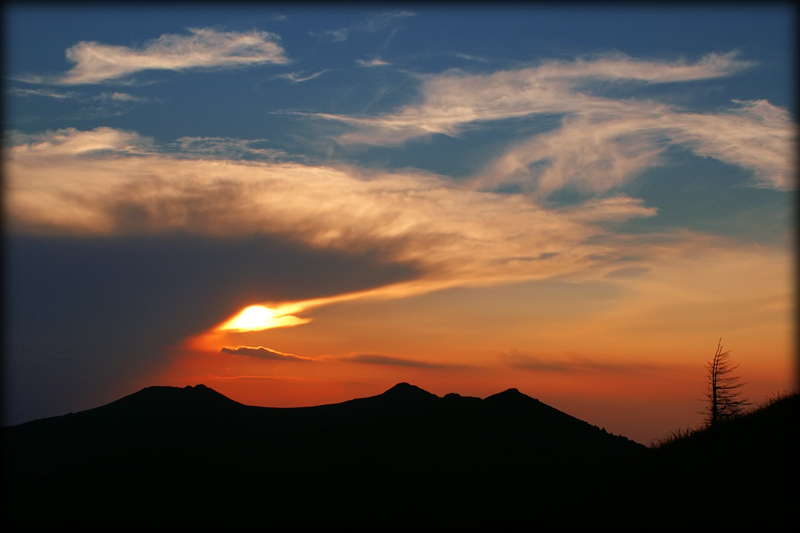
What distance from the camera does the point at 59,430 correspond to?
5800 cm

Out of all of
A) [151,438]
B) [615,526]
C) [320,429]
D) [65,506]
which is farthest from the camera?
[151,438]

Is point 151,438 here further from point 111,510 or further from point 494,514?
point 494,514

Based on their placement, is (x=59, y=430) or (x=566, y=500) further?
(x=59, y=430)

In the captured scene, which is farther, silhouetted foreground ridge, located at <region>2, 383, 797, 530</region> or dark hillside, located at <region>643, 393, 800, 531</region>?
silhouetted foreground ridge, located at <region>2, 383, 797, 530</region>

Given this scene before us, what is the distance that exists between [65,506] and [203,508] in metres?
9.31

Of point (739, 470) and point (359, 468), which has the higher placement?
point (739, 470)

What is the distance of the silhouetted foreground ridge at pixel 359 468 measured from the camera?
23.5 meters

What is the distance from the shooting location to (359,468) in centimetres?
4369

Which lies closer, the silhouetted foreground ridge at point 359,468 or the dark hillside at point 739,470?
the dark hillside at point 739,470

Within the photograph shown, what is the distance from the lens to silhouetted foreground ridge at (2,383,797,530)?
77.0 feet

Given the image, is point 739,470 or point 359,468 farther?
point 359,468

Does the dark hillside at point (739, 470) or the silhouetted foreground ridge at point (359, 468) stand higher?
the dark hillside at point (739, 470)

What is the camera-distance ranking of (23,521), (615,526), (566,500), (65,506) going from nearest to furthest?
(615,526) < (566,500) < (23,521) < (65,506)

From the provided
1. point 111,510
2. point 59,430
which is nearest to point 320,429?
point 111,510
